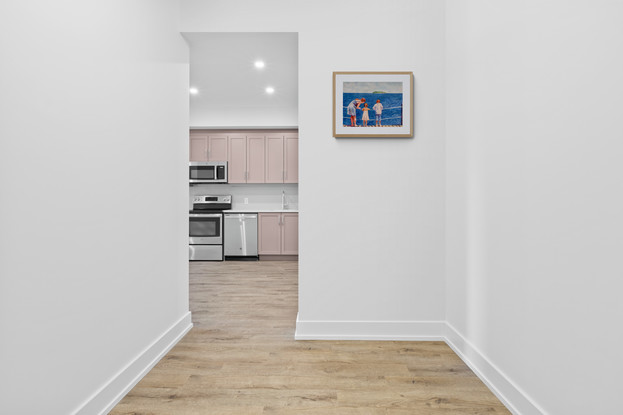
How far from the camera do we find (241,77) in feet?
13.7

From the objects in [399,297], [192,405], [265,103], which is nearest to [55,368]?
[192,405]

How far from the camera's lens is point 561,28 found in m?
1.35

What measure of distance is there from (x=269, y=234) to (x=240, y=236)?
1.56 feet

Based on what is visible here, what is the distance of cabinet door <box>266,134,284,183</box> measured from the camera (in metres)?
6.08

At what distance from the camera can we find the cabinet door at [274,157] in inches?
239

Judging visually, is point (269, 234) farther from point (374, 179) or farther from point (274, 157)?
point (374, 179)

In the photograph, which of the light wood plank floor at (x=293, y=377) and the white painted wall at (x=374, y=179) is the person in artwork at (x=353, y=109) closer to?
the white painted wall at (x=374, y=179)

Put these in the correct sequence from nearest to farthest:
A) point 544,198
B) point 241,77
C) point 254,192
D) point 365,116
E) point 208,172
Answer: point 544,198 → point 365,116 → point 241,77 → point 208,172 → point 254,192

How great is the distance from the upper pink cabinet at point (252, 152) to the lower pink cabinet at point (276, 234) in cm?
70

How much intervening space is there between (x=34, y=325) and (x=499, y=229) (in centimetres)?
201

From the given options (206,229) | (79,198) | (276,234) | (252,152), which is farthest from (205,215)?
(79,198)

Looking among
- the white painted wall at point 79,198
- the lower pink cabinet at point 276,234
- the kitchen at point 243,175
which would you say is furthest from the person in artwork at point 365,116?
the lower pink cabinet at point 276,234

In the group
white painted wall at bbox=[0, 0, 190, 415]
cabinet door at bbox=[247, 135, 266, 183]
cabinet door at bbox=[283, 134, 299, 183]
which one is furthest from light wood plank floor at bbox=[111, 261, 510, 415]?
cabinet door at bbox=[247, 135, 266, 183]

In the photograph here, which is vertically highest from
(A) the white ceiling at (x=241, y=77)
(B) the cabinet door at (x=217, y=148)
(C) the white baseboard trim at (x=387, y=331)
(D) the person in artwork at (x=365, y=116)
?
(A) the white ceiling at (x=241, y=77)
